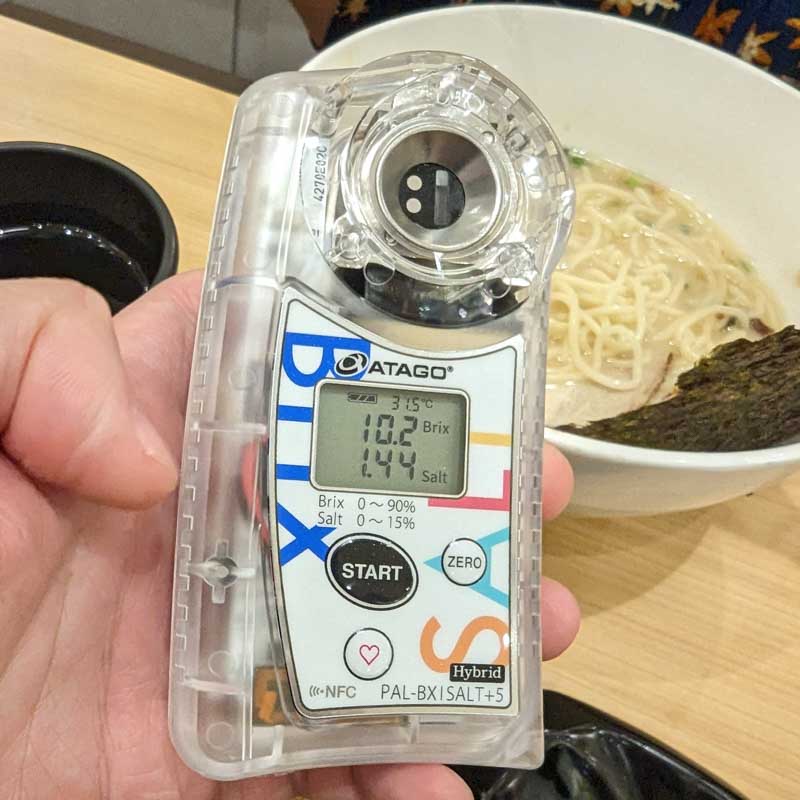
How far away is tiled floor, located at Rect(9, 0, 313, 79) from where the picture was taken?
155 centimetres

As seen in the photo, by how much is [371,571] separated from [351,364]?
0.36 feet

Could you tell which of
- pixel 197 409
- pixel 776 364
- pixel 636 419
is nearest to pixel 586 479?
pixel 636 419

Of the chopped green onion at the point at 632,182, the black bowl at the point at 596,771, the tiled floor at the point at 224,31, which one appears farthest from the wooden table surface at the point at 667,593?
the tiled floor at the point at 224,31

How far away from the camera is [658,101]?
2.88 feet

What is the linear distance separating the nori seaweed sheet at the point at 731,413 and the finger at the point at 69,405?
0.97 ft

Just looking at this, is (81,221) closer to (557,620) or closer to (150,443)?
(150,443)

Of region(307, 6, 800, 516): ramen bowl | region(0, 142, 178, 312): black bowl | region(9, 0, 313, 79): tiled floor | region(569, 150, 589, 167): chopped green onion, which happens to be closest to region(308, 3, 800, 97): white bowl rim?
region(307, 6, 800, 516): ramen bowl

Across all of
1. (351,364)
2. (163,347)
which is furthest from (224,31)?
(351,364)

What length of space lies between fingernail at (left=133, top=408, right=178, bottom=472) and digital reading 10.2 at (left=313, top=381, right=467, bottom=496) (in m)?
0.08

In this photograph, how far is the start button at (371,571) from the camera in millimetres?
443

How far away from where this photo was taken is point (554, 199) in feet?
1.73

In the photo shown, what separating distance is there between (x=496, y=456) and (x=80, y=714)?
10.4 inches

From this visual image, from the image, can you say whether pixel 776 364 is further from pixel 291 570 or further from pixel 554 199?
pixel 291 570

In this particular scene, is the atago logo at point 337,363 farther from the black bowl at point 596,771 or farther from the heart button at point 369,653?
the black bowl at point 596,771
